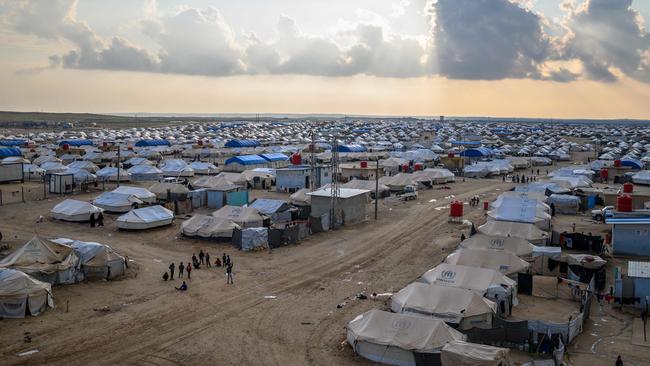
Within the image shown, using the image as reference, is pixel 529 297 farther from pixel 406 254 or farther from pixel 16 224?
pixel 16 224

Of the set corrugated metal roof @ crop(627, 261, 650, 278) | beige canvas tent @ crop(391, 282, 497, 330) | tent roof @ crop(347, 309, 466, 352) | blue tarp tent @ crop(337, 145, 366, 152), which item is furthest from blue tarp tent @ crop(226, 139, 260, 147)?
tent roof @ crop(347, 309, 466, 352)

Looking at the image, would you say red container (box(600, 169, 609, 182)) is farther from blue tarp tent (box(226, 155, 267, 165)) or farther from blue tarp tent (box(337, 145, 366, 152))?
blue tarp tent (box(337, 145, 366, 152))

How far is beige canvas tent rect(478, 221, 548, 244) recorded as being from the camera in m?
28.7

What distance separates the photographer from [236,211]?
1319 inches

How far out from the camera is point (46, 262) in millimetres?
22531

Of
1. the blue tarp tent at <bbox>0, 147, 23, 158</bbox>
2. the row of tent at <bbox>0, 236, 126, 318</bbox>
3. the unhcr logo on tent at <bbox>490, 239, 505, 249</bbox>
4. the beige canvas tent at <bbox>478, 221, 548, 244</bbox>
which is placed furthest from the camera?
the blue tarp tent at <bbox>0, 147, 23, 158</bbox>

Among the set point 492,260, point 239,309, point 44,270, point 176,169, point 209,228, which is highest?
point 176,169

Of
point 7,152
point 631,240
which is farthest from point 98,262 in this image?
point 7,152

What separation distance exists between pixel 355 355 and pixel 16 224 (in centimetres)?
2643

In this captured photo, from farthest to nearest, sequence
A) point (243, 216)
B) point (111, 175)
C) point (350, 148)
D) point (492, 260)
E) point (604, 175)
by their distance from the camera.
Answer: point (350, 148) < point (604, 175) < point (111, 175) < point (243, 216) < point (492, 260)

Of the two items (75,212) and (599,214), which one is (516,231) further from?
(75,212)

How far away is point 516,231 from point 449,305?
40.3 feet

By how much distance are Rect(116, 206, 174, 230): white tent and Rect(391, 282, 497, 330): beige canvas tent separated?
1841cm

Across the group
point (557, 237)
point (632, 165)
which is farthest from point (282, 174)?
point (632, 165)
